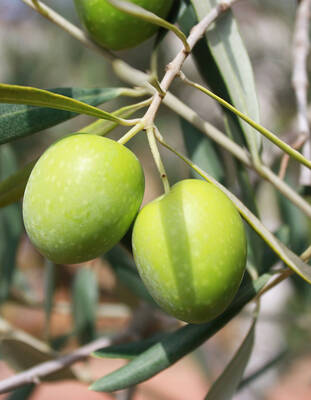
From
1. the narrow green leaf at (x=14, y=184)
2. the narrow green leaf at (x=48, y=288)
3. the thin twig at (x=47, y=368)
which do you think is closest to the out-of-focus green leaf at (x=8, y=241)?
the narrow green leaf at (x=48, y=288)

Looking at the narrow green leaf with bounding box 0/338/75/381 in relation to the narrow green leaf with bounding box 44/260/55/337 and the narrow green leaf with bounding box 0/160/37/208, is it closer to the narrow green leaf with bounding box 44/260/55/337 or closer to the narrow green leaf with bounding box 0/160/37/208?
the narrow green leaf with bounding box 44/260/55/337

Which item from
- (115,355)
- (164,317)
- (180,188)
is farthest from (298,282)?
(180,188)

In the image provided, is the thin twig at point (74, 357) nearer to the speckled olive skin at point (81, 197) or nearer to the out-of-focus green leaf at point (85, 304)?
the out-of-focus green leaf at point (85, 304)

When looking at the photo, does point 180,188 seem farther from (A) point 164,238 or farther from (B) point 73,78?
(B) point 73,78

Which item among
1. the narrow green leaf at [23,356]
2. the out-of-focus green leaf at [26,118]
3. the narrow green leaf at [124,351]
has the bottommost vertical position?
the narrow green leaf at [23,356]

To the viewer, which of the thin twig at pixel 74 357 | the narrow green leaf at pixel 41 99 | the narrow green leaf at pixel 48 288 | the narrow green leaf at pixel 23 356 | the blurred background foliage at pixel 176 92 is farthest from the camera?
the blurred background foliage at pixel 176 92
